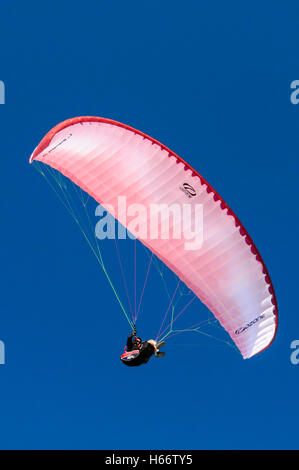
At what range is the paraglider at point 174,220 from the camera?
758 inches

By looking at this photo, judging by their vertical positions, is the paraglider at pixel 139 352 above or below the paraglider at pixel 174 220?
below

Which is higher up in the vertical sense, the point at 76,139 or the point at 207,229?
the point at 76,139

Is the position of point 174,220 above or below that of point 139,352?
above

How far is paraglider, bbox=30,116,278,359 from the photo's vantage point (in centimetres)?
1927

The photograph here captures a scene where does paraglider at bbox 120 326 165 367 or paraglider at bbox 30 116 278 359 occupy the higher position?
paraglider at bbox 30 116 278 359

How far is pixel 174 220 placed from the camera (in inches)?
818

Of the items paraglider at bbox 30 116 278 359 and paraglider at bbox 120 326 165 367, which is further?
paraglider at bbox 120 326 165 367

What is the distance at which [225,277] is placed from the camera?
20.9 meters

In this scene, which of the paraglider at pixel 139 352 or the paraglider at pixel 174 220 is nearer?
the paraglider at pixel 174 220

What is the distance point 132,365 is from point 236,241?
4.26 meters
